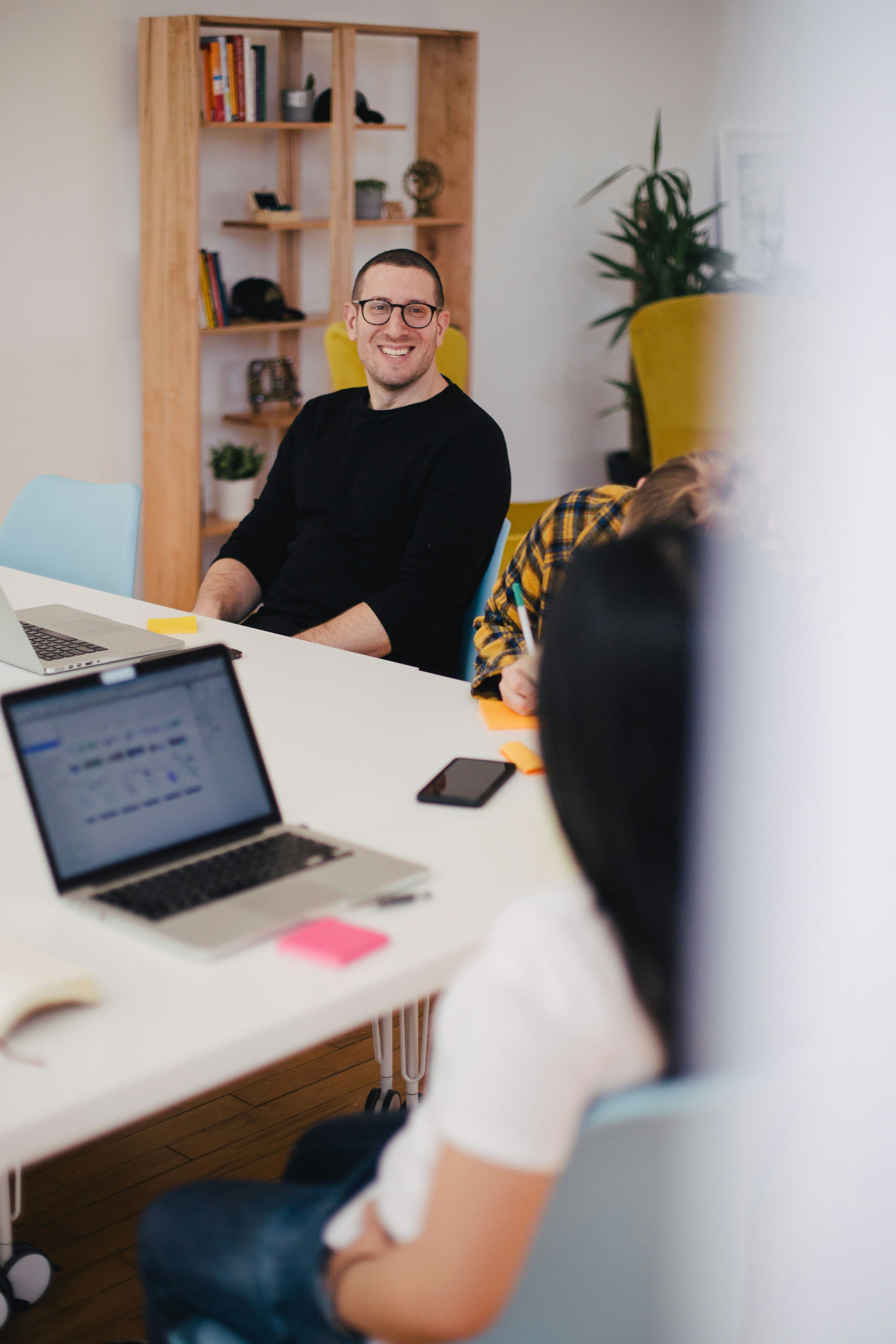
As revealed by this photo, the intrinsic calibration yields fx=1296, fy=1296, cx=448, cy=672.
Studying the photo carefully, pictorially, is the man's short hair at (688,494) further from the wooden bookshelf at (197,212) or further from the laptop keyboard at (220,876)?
the wooden bookshelf at (197,212)

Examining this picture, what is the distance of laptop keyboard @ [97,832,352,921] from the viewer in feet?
3.86

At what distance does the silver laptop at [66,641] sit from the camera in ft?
6.42

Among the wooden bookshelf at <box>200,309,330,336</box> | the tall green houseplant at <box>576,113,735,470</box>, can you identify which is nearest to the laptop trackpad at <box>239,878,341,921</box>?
the wooden bookshelf at <box>200,309,330,336</box>

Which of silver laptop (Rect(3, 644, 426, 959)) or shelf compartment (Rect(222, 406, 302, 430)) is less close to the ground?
shelf compartment (Rect(222, 406, 302, 430))

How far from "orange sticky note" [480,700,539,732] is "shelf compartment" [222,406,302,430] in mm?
2772

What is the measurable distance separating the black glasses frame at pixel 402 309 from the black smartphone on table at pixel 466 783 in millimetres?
1349

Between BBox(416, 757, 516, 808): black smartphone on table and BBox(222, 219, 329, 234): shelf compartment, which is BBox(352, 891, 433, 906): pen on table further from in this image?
BBox(222, 219, 329, 234): shelf compartment

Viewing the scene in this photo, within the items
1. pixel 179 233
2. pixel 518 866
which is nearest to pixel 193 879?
pixel 518 866

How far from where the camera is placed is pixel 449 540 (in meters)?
2.56

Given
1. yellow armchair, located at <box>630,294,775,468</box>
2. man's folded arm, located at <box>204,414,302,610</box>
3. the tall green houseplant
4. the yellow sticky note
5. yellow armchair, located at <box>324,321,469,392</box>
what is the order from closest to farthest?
the yellow sticky note, man's folded arm, located at <box>204,414,302,610</box>, yellow armchair, located at <box>324,321,469,392</box>, yellow armchair, located at <box>630,294,775,468</box>, the tall green houseplant

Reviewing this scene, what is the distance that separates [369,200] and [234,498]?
1.18 m

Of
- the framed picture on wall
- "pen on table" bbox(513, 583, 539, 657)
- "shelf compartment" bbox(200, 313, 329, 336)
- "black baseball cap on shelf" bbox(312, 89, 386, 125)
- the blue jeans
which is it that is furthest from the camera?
the framed picture on wall

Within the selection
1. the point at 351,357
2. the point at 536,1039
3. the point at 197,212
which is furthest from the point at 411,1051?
the point at 197,212

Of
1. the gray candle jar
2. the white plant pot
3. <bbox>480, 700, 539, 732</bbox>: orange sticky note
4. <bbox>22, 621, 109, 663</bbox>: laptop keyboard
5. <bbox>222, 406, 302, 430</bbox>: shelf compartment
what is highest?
the gray candle jar
